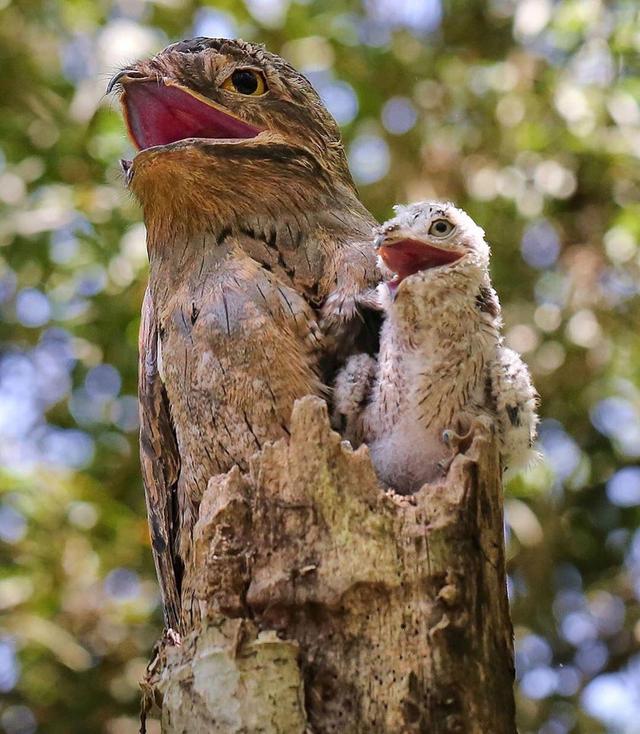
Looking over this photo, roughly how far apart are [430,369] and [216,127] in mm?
970

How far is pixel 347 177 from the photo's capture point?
11.5ft

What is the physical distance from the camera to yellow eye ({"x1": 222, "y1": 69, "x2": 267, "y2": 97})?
3174 millimetres

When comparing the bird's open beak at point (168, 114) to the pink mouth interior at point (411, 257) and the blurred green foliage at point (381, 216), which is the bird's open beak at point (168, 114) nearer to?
the pink mouth interior at point (411, 257)

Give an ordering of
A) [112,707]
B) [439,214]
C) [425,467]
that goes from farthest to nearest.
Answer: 1. [112,707]
2. [439,214]
3. [425,467]

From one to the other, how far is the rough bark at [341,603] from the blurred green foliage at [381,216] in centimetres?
306

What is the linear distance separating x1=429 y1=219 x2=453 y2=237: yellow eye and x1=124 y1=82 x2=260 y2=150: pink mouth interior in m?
0.59

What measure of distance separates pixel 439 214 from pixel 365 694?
4.43 feet

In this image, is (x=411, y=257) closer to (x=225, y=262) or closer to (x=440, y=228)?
(x=440, y=228)

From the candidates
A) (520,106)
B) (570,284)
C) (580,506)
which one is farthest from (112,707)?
(520,106)

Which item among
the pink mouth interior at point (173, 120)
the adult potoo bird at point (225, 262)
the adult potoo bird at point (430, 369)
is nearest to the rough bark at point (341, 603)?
the adult potoo bird at point (430, 369)

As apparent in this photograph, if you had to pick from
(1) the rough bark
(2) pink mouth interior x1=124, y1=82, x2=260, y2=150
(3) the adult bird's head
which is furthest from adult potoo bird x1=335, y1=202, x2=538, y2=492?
(2) pink mouth interior x1=124, y1=82, x2=260, y2=150

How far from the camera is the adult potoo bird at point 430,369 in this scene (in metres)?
2.78

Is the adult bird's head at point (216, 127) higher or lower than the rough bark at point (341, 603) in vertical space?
higher

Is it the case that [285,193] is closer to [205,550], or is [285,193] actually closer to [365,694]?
[205,550]
